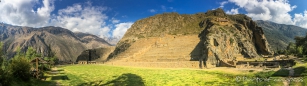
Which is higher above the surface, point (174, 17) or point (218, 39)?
point (174, 17)

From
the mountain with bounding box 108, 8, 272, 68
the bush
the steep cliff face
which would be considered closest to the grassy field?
the bush

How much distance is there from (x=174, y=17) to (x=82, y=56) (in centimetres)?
6703

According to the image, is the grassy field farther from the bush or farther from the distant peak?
the distant peak

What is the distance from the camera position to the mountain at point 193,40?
48.4 metres

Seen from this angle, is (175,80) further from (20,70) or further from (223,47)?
(223,47)

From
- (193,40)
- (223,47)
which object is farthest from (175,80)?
(193,40)

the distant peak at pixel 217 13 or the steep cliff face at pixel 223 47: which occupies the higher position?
the distant peak at pixel 217 13

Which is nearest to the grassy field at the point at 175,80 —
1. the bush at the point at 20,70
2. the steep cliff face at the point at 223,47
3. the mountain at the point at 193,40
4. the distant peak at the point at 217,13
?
the bush at the point at 20,70

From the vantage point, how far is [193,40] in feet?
202

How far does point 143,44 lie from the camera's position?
7081cm

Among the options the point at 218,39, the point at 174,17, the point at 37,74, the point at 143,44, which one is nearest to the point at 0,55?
the point at 37,74

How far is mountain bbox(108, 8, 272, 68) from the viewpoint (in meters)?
48.4

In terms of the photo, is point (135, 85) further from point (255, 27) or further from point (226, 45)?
point (255, 27)

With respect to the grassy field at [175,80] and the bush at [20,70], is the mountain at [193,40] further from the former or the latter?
the bush at [20,70]
